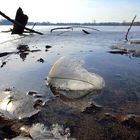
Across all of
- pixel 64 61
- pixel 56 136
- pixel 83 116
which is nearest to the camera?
pixel 56 136

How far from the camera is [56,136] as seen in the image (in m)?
4.33

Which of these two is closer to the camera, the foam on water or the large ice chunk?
the foam on water

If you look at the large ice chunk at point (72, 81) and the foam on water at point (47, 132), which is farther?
the large ice chunk at point (72, 81)

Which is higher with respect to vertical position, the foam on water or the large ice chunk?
the large ice chunk

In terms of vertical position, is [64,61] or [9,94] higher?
[64,61]

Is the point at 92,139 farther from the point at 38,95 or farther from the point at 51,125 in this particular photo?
the point at 38,95

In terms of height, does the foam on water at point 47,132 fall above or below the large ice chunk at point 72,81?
below

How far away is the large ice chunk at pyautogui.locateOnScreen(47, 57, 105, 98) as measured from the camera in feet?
21.7

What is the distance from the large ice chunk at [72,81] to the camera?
21.7ft

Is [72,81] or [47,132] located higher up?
[72,81]

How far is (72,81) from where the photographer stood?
6969 millimetres

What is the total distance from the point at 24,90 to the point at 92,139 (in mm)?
3220

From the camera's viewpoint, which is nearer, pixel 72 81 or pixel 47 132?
pixel 47 132

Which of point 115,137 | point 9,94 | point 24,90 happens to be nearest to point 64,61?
point 24,90
